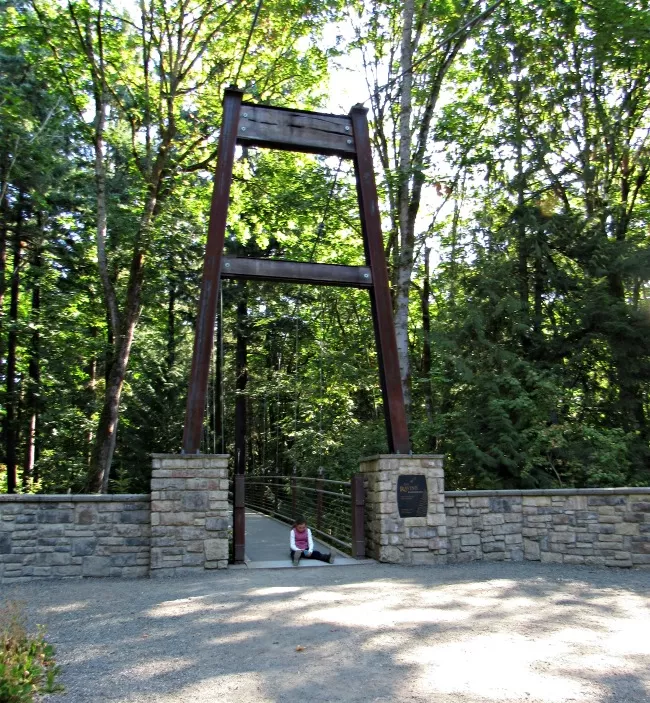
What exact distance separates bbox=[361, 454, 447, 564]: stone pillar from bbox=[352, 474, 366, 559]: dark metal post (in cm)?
20

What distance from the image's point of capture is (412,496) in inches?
306

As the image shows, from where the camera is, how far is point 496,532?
8016 millimetres

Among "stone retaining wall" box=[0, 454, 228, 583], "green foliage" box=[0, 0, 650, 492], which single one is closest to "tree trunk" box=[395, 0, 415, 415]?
"green foliage" box=[0, 0, 650, 492]

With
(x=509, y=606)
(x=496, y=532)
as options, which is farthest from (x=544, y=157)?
(x=509, y=606)

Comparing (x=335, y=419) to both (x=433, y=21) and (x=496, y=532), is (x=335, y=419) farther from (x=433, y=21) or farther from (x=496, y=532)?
(x=433, y=21)

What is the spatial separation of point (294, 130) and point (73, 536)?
18.6 ft

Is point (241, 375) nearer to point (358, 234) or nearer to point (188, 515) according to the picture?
point (358, 234)

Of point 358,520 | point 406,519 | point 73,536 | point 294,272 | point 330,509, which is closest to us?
point 73,536

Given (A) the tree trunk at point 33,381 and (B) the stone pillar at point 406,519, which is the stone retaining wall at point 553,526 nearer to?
(B) the stone pillar at point 406,519

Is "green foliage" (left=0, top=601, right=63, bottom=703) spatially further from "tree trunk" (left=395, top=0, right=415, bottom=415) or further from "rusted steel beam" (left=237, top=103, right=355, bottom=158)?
"tree trunk" (left=395, top=0, right=415, bottom=415)

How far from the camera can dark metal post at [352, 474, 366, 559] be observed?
816cm

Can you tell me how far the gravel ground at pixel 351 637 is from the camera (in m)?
3.39

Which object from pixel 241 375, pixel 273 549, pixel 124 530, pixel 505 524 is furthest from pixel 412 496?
pixel 241 375

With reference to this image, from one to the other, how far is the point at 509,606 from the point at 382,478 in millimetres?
2678
